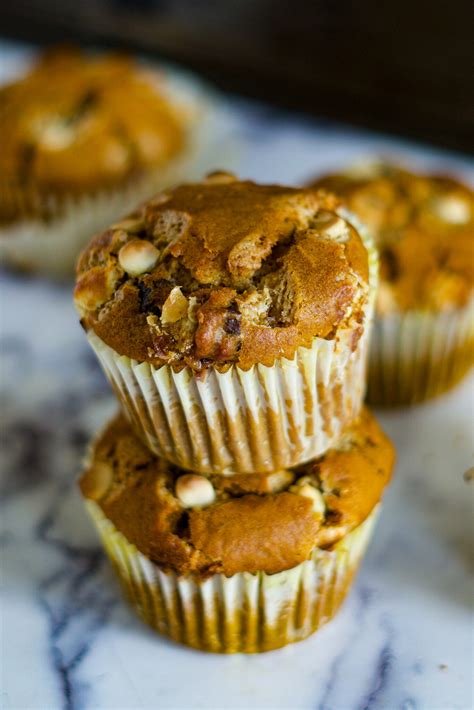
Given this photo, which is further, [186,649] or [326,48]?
[326,48]

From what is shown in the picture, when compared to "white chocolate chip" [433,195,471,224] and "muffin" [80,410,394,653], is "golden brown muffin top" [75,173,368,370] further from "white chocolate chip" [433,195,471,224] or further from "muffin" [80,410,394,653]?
"white chocolate chip" [433,195,471,224]

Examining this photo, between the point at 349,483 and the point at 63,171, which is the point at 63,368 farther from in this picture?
the point at 349,483

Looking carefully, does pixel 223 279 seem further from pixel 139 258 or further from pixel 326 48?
pixel 326 48

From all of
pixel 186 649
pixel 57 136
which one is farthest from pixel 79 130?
pixel 186 649

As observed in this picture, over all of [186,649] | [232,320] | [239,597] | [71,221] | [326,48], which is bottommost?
[186,649]

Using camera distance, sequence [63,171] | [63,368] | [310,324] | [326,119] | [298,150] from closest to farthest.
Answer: [310,324], [63,368], [63,171], [298,150], [326,119]

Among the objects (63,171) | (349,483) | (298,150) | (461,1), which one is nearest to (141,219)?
(349,483)

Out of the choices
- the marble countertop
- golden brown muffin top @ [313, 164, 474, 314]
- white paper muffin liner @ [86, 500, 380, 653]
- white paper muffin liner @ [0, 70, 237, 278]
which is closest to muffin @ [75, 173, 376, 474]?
white paper muffin liner @ [86, 500, 380, 653]
